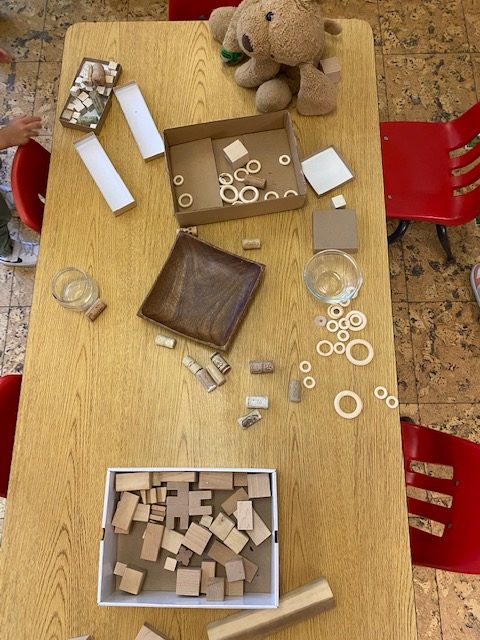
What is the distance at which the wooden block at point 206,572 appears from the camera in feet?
3.17

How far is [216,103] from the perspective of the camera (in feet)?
4.29

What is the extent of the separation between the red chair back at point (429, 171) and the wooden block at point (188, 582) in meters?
1.14

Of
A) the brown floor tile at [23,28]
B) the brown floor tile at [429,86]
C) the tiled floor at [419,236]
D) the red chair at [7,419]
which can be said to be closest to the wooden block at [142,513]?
the red chair at [7,419]

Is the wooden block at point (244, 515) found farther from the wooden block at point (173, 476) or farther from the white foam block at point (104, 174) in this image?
the white foam block at point (104, 174)

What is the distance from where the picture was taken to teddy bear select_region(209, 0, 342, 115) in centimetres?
110

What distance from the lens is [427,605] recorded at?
158 centimetres

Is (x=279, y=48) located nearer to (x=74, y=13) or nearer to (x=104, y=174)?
(x=104, y=174)

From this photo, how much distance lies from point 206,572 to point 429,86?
6.77 ft

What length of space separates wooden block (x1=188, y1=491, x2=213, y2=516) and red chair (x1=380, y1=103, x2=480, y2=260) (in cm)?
102

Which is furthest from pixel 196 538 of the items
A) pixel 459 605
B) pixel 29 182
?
pixel 459 605

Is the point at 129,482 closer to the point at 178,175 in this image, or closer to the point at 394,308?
the point at 178,175

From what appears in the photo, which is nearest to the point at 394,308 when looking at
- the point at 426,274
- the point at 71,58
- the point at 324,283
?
the point at 426,274

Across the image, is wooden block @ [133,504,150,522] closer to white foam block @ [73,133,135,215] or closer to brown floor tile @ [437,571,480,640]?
white foam block @ [73,133,135,215]

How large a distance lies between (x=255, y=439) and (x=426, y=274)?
1.17m
